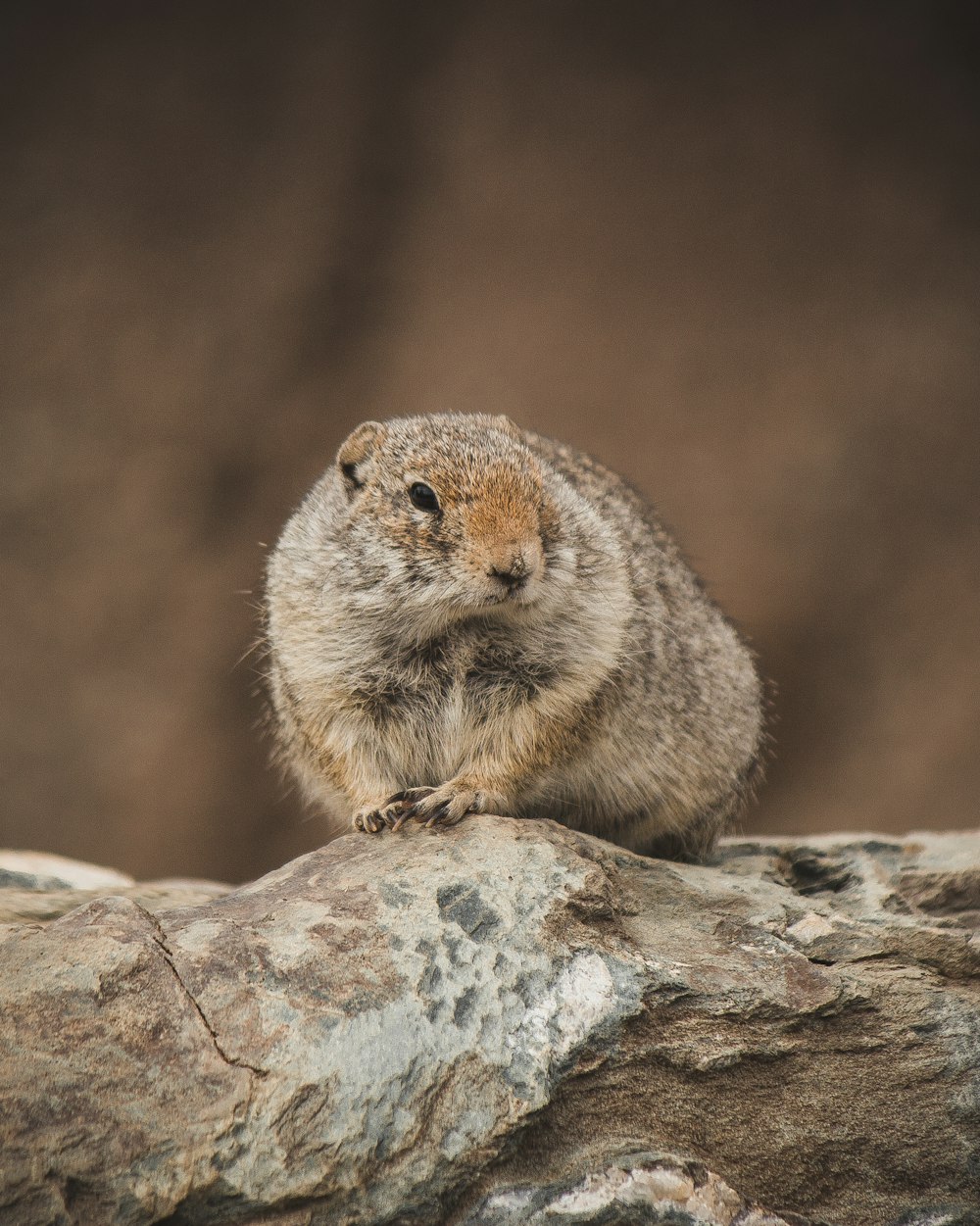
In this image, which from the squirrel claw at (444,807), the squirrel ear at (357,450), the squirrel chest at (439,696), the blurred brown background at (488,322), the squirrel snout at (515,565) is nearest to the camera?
the squirrel snout at (515,565)

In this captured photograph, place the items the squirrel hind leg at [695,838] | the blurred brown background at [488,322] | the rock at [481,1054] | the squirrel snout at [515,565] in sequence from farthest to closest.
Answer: the blurred brown background at [488,322] → the squirrel hind leg at [695,838] → the squirrel snout at [515,565] → the rock at [481,1054]

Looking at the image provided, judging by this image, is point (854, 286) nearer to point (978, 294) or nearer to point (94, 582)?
point (978, 294)

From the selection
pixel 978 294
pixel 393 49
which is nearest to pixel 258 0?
pixel 393 49

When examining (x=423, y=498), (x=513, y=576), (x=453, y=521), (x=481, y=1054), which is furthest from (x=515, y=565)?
(x=481, y=1054)

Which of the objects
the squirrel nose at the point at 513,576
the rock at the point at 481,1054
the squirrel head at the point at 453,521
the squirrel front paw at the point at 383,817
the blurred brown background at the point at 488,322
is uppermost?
the blurred brown background at the point at 488,322

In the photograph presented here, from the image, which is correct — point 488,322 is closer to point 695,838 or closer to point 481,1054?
point 695,838

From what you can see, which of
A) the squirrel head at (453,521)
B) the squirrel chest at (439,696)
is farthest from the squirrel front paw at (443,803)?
the squirrel head at (453,521)

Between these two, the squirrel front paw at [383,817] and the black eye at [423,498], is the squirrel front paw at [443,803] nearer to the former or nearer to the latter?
the squirrel front paw at [383,817]

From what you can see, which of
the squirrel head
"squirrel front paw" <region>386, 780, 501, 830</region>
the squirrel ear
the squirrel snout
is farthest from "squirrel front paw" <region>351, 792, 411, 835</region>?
the squirrel ear
